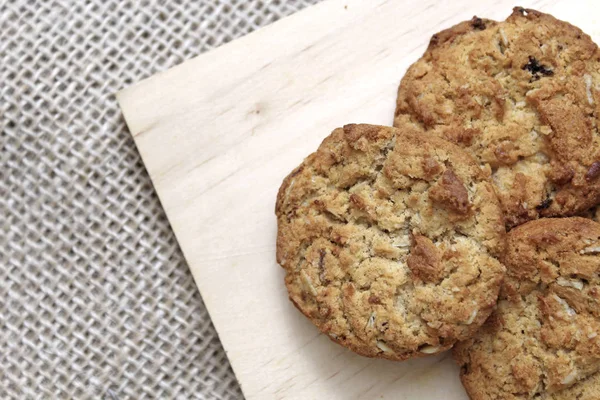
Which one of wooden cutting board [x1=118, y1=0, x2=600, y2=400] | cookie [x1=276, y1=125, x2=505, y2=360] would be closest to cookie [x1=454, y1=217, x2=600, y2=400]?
cookie [x1=276, y1=125, x2=505, y2=360]

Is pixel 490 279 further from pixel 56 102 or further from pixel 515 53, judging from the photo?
pixel 56 102

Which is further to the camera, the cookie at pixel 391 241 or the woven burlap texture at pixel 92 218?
the woven burlap texture at pixel 92 218

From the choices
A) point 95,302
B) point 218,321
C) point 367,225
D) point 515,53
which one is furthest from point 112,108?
point 515,53

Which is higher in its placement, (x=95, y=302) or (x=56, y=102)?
(x=56, y=102)

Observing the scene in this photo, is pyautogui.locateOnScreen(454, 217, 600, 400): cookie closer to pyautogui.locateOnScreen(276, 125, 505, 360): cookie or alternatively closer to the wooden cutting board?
pyautogui.locateOnScreen(276, 125, 505, 360): cookie

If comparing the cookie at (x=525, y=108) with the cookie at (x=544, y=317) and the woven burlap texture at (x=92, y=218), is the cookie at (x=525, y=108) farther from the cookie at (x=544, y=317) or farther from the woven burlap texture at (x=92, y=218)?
the woven burlap texture at (x=92, y=218)

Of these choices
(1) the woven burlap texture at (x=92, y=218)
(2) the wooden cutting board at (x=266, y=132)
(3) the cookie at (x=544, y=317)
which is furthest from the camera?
(1) the woven burlap texture at (x=92, y=218)

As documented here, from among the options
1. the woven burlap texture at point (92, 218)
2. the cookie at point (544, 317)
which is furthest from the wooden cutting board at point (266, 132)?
the cookie at point (544, 317)
